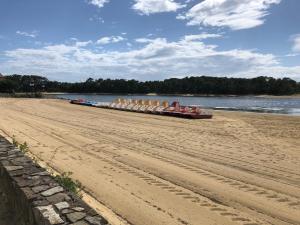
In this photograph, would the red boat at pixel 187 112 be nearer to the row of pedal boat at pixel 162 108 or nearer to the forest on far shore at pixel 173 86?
the row of pedal boat at pixel 162 108

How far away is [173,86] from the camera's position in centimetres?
11600

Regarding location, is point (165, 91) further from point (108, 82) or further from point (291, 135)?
point (291, 135)

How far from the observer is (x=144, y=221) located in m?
5.61

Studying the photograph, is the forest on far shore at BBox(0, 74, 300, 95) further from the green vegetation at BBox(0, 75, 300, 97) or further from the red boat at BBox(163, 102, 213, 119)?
the red boat at BBox(163, 102, 213, 119)

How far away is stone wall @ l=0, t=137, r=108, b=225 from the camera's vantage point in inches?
141

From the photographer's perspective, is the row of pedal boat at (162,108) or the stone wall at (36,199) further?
the row of pedal boat at (162,108)

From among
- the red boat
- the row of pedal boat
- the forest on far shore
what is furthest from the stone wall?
the forest on far shore

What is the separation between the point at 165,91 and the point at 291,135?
99500 millimetres

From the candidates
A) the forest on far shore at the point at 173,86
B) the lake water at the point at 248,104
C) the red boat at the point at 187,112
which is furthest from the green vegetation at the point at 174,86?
the red boat at the point at 187,112

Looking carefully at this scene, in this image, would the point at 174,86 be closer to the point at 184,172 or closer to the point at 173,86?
the point at 173,86

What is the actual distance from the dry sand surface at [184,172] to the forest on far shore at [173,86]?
305ft

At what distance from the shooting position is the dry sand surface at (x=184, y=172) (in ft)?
19.6

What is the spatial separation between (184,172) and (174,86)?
Result: 354ft

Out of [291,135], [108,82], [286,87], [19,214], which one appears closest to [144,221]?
[19,214]
